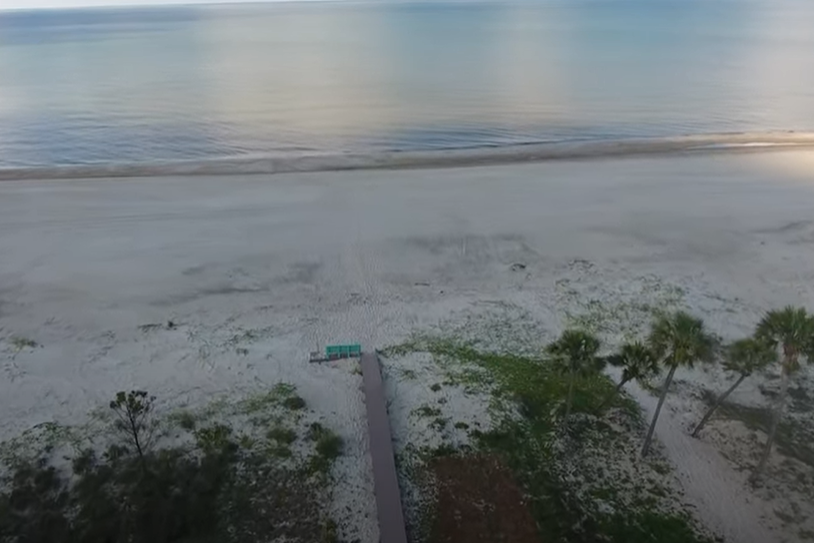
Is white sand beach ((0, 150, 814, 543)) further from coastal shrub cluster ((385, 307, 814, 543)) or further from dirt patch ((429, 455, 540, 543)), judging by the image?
dirt patch ((429, 455, 540, 543))

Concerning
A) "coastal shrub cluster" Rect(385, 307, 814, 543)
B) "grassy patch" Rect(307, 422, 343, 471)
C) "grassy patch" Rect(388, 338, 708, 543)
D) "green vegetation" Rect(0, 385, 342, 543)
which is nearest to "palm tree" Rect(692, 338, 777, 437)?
"coastal shrub cluster" Rect(385, 307, 814, 543)

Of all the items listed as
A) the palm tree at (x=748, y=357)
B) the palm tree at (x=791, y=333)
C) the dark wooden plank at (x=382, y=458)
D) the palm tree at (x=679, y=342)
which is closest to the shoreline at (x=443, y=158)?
the dark wooden plank at (x=382, y=458)

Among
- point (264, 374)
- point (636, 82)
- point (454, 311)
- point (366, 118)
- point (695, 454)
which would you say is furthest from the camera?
point (636, 82)

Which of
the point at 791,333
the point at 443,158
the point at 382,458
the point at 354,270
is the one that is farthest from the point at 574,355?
the point at 443,158

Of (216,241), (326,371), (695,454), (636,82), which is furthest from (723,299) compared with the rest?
(636,82)

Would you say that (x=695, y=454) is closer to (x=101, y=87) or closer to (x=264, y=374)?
(x=264, y=374)

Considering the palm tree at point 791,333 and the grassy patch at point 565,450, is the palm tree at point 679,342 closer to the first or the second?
the palm tree at point 791,333

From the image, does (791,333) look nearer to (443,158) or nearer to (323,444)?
(323,444)
